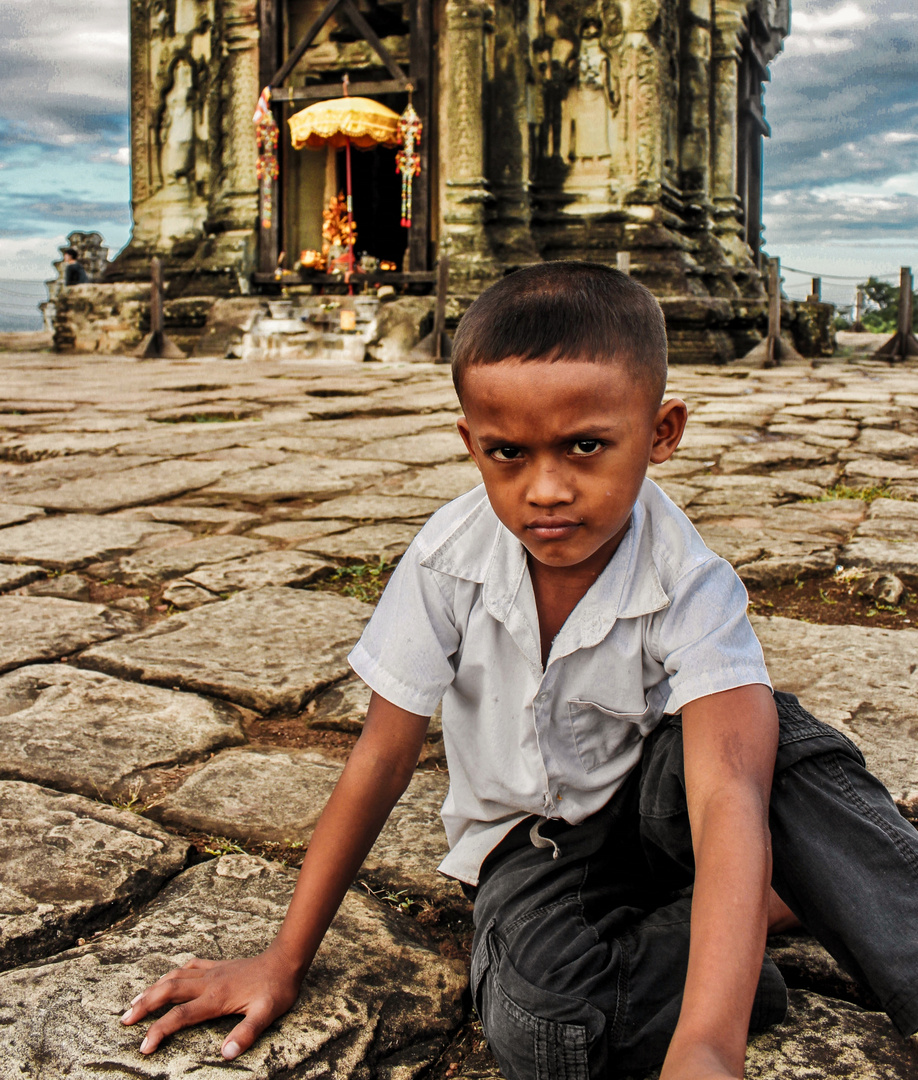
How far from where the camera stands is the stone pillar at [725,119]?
12.1 m

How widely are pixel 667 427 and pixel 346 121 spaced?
32.1ft

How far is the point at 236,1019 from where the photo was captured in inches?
37.0

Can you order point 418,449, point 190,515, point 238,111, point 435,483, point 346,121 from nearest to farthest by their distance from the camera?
point 190,515 < point 435,483 < point 418,449 < point 346,121 < point 238,111

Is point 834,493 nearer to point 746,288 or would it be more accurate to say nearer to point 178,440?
point 178,440

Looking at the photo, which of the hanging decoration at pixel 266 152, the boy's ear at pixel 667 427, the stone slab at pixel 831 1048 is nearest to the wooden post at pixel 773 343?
the hanging decoration at pixel 266 152

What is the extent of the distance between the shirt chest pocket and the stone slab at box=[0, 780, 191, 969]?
0.50m

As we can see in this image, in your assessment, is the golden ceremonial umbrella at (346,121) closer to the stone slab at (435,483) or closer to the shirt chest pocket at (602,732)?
the stone slab at (435,483)

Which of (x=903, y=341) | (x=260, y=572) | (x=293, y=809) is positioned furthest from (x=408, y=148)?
(x=293, y=809)

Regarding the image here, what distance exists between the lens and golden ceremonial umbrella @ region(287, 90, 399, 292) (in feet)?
32.7

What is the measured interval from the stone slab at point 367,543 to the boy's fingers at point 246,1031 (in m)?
1.64

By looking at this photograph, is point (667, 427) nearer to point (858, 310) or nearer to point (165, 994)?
point (165, 994)

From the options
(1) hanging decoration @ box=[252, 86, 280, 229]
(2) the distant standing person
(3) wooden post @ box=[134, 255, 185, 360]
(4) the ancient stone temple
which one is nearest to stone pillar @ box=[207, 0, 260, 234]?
(4) the ancient stone temple

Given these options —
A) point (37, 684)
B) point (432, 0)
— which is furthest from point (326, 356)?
point (37, 684)

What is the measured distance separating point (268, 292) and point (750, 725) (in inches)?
424
